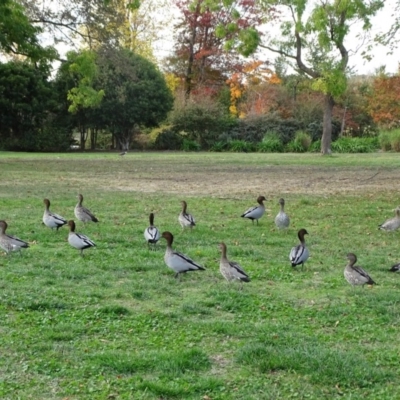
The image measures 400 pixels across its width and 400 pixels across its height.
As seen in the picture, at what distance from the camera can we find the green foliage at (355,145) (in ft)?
148

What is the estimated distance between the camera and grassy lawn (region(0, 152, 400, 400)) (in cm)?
469

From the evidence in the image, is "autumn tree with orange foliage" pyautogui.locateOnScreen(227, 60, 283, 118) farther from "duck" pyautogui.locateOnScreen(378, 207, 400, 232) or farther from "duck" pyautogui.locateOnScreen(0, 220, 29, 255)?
"duck" pyautogui.locateOnScreen(0, 220, 29, 255)

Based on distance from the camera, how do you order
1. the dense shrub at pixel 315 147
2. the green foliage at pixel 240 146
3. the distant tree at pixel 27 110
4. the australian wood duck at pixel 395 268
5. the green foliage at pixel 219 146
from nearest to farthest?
the australian wood duck at pixel 395 268, the distant tree at pixel 27 110, the dense shrub at pixel 315 147, the green foliage at pixel 240 146, the green foliage at pixel 219 146

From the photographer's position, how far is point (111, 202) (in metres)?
14.9

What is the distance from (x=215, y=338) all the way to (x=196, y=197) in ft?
35.0

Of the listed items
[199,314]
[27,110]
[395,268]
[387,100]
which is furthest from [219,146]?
[199,314]

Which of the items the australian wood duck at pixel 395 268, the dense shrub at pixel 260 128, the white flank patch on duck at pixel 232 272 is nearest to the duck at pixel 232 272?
the white flank patch on duck at pixel 232 272

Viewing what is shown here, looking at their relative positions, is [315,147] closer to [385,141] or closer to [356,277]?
[385,141]

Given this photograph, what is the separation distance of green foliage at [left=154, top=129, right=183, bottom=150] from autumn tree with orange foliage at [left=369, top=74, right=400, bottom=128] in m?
15.1

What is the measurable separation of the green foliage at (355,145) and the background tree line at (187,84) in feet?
4.72

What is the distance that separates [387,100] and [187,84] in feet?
58.2

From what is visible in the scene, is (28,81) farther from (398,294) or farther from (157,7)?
(398,294)

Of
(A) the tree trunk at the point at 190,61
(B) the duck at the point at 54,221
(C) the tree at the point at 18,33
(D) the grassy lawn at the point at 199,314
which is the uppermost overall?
(A) the tree trunk at the point at 190,61

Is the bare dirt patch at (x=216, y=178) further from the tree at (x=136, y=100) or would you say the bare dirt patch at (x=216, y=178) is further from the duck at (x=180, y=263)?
the tree at (x=136, y=100)
